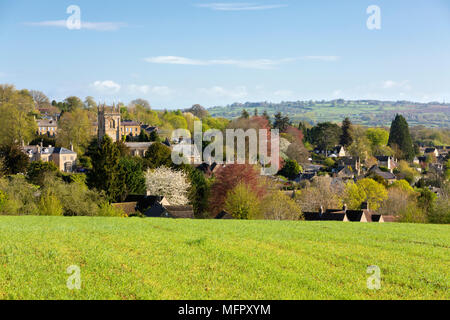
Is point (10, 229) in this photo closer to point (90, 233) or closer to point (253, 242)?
point (90, 233)

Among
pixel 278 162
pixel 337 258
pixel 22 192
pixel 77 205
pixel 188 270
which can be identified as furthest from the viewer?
pixel 278 162

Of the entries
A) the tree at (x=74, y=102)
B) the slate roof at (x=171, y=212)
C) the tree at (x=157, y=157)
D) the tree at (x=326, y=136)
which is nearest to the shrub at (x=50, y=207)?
the slate roof at (x=171, y=212)

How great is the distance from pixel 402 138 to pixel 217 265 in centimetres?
10583

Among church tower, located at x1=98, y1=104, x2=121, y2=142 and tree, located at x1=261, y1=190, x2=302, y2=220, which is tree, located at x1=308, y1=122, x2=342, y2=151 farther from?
tree, located at x1=261, y1=190, x2=302, y2=220

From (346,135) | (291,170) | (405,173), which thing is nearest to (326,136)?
(346,135)

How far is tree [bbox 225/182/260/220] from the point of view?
125 feet

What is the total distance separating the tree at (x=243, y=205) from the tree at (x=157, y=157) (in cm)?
2217

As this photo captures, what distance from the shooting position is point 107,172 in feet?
157

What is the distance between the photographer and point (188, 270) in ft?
35.2

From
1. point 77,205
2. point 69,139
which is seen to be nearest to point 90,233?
point 77,205

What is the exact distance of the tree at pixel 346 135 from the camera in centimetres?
11303
